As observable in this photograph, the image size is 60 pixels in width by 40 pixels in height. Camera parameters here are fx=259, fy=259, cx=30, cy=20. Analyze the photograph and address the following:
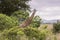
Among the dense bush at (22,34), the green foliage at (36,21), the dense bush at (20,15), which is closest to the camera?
the dense bush at (22,34)

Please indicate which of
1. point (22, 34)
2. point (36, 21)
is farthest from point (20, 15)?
point (22, 34)

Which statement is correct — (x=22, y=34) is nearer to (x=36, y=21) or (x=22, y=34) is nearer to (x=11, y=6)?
(x=36, y=21)

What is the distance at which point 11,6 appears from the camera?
25.6 meters

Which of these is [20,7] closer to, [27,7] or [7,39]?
→ [27,7]

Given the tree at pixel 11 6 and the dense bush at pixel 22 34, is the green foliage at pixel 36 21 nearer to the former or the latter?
the dense bush at pixel 22 34

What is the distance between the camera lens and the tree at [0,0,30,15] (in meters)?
25.1

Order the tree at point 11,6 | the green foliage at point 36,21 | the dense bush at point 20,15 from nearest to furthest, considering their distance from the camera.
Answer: the green foliage at point 36,21
the dense bush at point 20,15
the tree at point 11,6

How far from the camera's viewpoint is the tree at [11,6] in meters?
25.1

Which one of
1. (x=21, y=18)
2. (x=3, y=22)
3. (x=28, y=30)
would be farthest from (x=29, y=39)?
(x=21, y=18)

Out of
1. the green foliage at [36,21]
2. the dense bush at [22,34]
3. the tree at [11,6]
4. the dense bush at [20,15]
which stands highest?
the tree at [11,6]

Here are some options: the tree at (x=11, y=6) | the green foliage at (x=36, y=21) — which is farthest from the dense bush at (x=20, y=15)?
the tree at (x=11, y=6)

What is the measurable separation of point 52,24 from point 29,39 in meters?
14.1

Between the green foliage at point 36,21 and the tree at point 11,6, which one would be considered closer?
the green foliage at point 36,21

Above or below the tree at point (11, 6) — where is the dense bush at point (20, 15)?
below
